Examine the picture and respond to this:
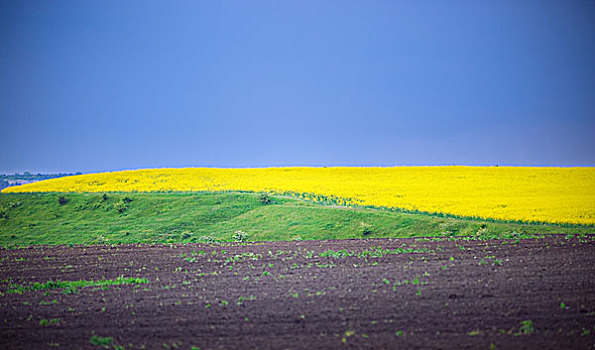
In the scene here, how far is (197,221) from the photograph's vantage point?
1592 inches

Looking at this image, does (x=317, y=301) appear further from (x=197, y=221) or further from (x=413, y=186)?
(x=413, y=186)

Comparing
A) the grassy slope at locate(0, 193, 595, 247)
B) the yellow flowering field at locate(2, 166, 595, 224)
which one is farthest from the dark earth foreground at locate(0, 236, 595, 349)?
the yellow flowering field at locate(2, 166, 595, 224)

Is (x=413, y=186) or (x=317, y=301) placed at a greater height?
(x=413, y=186)

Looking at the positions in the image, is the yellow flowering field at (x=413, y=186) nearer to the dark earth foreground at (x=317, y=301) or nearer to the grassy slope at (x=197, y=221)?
the grassy slope at (x=197, y=221)

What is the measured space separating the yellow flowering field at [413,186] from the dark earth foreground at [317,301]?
14.1m

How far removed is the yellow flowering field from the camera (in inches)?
1547

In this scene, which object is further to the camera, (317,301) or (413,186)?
(413,186)

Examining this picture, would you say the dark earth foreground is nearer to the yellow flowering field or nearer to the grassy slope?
the grassy slope

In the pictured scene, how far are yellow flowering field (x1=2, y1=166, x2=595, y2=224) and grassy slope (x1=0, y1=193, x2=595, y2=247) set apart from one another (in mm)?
4317

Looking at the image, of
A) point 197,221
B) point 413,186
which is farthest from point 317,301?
point 413,186

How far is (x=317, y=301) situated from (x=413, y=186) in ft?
→ 125

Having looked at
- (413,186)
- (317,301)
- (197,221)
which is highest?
(413,186)

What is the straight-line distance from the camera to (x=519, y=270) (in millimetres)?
19797

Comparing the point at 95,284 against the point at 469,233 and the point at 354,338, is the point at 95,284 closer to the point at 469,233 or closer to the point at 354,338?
the point at 354,338
